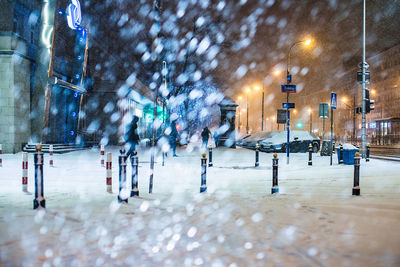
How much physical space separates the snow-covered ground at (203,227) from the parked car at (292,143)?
49.1 feet

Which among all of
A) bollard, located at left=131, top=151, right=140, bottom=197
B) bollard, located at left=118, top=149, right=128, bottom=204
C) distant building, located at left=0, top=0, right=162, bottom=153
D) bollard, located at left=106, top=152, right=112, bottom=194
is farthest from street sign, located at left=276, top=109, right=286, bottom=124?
bollard, located at left=118, top=149, right=128, bottom=204

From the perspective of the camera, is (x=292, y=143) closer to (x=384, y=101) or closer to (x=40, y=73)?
(x=40, y=73)

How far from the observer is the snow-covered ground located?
151 inches

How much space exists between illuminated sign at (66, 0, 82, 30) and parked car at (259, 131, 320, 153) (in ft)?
46.9

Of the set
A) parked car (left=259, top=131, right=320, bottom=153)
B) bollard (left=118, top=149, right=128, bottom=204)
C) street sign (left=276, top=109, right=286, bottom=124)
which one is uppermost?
street sign (left=276, top=109, right=286, bottom=124)

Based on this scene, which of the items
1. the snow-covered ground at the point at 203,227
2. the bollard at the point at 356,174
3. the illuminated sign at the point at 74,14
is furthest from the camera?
the illuminated sign at the point at 74,14

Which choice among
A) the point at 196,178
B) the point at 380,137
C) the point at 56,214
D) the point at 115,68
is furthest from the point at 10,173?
the point at 380,137

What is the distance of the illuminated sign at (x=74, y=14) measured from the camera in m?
Result: 20.8

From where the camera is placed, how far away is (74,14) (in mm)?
21312

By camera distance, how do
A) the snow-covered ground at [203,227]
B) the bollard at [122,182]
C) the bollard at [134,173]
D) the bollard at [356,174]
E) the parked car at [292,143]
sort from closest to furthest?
1. the snow-covered ground at [203,227]
2. the bollard at [122,182]
3. the bollard at [134,173]
4. the bollard at [356,174]
5. the parked car at [292,143]

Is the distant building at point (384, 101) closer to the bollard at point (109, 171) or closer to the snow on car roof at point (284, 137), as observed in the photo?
the snow on car roof at point (284, 137)

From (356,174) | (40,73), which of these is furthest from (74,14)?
(356,174)

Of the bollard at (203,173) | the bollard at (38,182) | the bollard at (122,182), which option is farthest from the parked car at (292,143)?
the bollard at (38,182)

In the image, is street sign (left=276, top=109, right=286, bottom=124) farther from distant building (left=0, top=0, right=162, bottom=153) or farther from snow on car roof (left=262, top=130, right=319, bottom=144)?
distant building (left=0, top=0, right=162, bottom=153)
